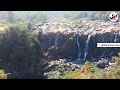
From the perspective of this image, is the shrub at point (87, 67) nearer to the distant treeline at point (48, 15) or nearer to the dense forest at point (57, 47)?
the dense forest at point (57, 47)

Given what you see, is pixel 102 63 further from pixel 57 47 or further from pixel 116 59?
pixel 57 47

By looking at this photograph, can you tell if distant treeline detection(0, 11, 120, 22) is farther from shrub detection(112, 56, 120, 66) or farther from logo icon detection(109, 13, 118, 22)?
shrub detection(112, 56, 120, 66)

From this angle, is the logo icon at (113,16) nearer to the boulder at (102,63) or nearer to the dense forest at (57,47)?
the dense forest at (57,47)

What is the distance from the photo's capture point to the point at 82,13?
4.41 meters

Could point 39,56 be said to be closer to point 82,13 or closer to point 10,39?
point 10,39

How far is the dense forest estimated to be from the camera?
14.5ft

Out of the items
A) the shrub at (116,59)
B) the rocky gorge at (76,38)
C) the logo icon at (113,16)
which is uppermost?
the logo icon at (113,16)

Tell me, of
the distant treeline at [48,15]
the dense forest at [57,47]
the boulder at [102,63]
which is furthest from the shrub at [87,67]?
the distant treeline at [48,15]

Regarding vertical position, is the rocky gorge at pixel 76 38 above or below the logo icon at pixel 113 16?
below

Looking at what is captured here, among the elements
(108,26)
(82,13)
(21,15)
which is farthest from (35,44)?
(108,26)

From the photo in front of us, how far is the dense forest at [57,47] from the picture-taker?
4.42m
